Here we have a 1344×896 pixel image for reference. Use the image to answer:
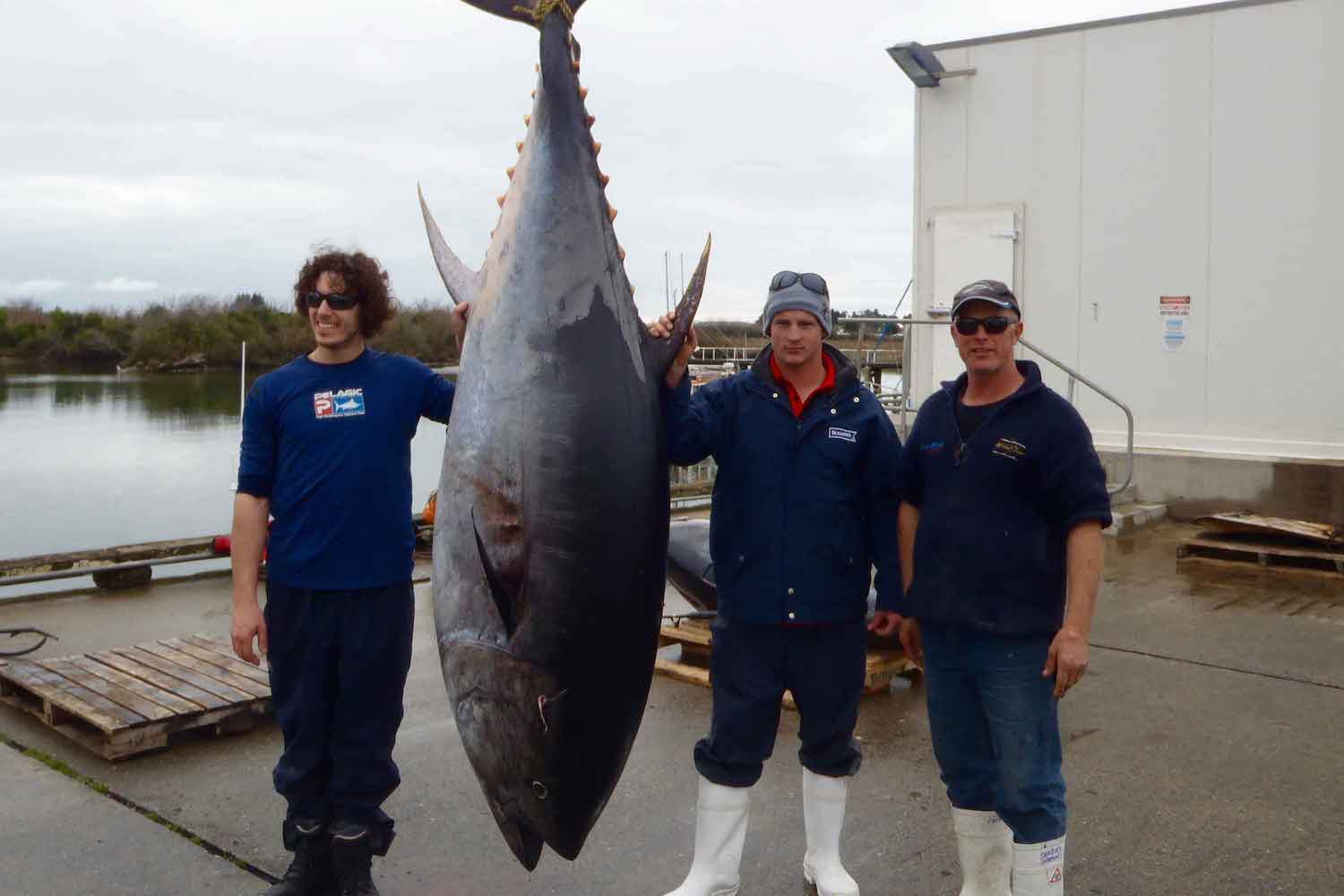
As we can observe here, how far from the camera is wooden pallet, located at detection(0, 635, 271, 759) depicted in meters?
4.11

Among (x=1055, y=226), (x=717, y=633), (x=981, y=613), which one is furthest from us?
(x=1055, y=226)

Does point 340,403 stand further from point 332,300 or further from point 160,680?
point 160,680

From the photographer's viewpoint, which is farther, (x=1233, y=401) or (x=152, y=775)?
(x=1233, y=401)

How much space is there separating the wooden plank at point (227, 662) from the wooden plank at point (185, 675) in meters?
0.10

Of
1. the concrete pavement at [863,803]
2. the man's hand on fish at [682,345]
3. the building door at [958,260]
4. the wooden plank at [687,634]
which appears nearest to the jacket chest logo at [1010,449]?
the man's hand on fish at [682,345]

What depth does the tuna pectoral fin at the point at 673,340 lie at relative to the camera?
2.54 m

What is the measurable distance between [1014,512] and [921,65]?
829 cm

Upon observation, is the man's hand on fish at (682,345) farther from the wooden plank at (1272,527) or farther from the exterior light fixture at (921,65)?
the exterior light fixture at (921,65)

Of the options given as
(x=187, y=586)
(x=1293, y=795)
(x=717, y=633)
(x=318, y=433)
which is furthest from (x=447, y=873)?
(x=187, y=586)

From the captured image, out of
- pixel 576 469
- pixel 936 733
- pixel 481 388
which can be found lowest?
pixel 936 733

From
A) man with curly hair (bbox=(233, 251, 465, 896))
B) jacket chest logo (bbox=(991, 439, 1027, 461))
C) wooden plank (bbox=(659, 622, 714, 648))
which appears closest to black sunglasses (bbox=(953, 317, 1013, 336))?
jacket chest logo (bbox=(991, 439, 1027, 461))

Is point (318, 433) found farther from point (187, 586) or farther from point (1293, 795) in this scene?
point (187, 586)

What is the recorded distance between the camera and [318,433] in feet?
9.36

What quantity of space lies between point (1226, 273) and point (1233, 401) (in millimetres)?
1043
